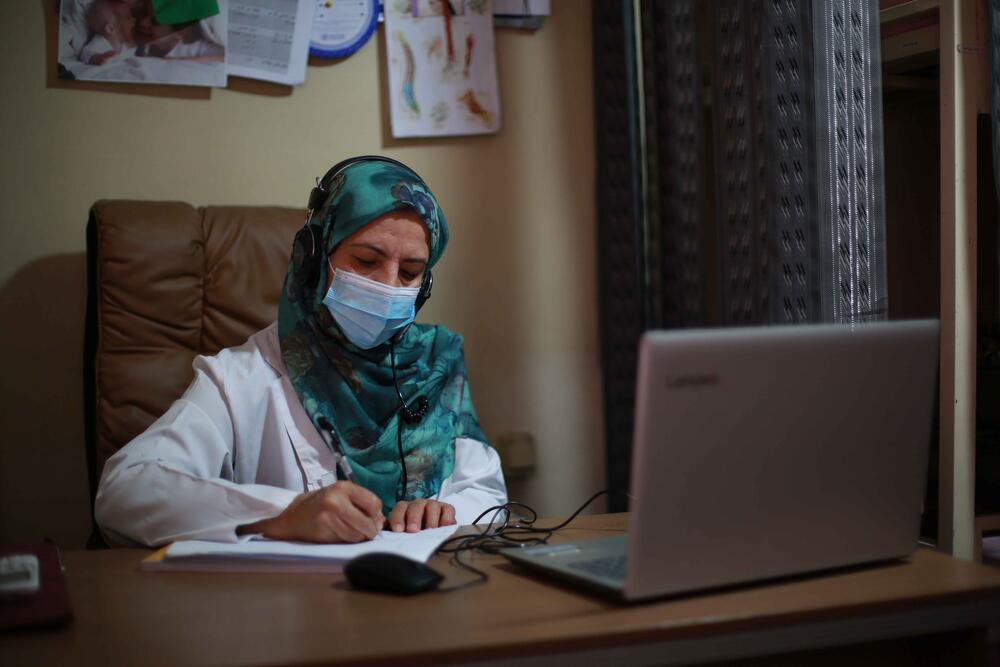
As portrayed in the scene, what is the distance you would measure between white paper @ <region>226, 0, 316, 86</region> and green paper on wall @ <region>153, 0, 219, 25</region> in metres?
0.05

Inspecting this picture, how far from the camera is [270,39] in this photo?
1926 millimetres

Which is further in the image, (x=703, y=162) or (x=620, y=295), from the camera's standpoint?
(x=620, y=295)

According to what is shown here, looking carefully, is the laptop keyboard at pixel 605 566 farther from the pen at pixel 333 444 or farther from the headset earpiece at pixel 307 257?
the headset earpiece at pixel 307 257

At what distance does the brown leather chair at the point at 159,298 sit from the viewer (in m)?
1.58

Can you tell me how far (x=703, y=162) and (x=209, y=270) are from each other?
0.98 metres

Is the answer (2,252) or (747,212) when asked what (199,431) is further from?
(747,212)

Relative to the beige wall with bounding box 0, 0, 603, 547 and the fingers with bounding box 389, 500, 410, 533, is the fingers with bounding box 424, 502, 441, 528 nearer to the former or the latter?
the fingers with bounding box 389, 500, 410, 533

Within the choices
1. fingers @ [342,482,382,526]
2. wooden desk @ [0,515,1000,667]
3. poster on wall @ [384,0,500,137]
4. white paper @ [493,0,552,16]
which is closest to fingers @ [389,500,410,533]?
fingers @ [342,482,382,526]

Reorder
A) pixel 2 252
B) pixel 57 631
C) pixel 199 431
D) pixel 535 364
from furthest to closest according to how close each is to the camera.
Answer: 1. pixel 535 364
2. pixel 2 252
3. pixel 199 431
4. pixel 57 631

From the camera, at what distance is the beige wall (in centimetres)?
182

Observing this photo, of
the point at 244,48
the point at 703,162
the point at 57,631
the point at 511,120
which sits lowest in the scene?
the point at 57,631

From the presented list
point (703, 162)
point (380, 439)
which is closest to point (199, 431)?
point (380, 439)

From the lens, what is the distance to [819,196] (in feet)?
4.81

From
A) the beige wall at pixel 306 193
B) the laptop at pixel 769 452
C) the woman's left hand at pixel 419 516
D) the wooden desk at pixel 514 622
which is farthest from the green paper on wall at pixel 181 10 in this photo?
the laptop at pixel 769 452
